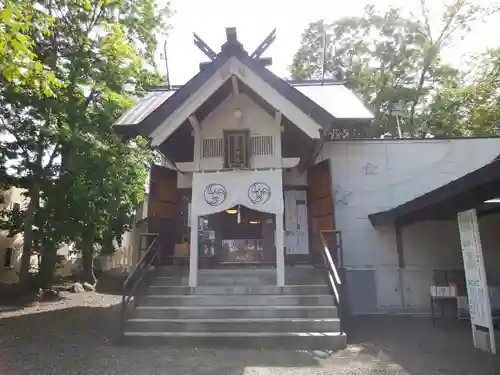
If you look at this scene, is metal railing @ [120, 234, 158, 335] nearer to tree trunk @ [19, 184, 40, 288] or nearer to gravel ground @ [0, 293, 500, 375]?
gravel ground @ [0, 293, 500, 375]

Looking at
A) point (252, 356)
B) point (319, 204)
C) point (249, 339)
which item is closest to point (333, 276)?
point (249, 339)

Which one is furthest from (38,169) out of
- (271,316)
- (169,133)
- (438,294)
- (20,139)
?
(438,294)

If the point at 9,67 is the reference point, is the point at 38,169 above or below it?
above

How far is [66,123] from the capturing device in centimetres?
1164

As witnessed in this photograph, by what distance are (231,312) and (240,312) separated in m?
0.16

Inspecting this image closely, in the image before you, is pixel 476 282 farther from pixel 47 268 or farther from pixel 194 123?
pixel 47 268

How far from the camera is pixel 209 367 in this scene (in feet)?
15.7

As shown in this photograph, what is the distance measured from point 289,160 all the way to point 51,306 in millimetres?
8354

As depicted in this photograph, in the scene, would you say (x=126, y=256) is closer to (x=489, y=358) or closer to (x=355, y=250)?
(x=355, y=250)

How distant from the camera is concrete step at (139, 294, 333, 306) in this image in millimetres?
6473

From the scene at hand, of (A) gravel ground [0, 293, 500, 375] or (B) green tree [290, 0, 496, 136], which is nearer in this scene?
(A) gravel ground [0, 293, 500, 375]

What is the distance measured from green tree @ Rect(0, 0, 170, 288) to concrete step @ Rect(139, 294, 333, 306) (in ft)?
18.5

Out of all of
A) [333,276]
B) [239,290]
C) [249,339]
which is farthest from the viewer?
[239,290]

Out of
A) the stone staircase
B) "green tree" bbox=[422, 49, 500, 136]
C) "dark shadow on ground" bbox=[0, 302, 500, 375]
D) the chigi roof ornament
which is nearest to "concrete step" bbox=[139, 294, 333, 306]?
the stone staircase
